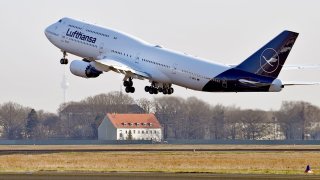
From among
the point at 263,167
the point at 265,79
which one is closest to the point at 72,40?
the point at 265,79

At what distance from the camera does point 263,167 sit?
304ft

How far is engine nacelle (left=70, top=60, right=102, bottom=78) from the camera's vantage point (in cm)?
11838

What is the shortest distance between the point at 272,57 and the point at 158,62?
15061 millimetres

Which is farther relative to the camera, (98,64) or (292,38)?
(98,64)

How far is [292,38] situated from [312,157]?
54.4 ft

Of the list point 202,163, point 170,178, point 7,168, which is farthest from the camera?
point 202,163

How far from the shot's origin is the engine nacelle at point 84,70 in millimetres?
118375

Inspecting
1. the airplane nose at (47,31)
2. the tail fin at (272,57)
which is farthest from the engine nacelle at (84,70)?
the tail fin at (272,57)

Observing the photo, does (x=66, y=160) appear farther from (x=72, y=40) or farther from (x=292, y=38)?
(x=292, y=38)

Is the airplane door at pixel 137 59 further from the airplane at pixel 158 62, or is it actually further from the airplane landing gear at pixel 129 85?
the airplane landing gear at pixel 129 85

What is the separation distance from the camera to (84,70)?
119 metres

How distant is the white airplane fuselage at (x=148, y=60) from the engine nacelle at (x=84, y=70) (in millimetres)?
905

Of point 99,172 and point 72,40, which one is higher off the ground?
point 72,40

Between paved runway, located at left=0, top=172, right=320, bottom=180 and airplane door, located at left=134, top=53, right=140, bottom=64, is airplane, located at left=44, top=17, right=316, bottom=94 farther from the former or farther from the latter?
paved runway, located at left=0, top=172, right=320, bottom=180
